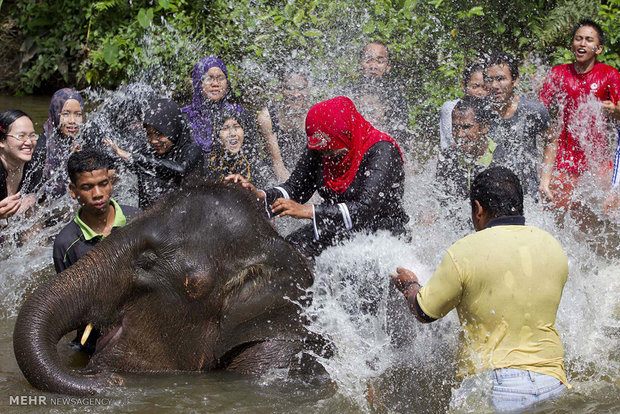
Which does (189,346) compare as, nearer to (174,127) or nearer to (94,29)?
(174,127)

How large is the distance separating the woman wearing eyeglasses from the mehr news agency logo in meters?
2.13

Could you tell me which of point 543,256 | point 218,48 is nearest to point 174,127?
point 543,256

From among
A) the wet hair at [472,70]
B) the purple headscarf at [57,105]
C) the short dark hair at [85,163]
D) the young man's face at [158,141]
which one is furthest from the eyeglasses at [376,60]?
the short dark hair at [85,163]

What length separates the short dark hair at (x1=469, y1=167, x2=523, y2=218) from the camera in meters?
3.51

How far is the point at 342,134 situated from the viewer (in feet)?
15.5

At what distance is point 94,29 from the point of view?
40.5 ft

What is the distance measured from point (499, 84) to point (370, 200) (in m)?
2.11

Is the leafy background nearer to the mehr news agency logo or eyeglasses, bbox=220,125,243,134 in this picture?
eyeglasses, bbox=220,125,243,134

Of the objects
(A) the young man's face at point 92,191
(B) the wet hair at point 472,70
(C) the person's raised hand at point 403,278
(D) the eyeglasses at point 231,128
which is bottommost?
(C) the person's raised hand at point 403,278

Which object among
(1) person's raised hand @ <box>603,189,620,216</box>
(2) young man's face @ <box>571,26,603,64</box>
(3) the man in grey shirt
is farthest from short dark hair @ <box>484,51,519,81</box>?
(1) person's raised hand @ <box>603,189,620,216</box>

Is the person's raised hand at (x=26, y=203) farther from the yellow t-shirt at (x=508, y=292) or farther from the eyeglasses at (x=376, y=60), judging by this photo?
the yellow t-shirt at (x=508, y=292)

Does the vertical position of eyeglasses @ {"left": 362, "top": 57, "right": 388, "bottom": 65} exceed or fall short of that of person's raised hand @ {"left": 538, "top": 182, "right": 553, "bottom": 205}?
it exceeds it

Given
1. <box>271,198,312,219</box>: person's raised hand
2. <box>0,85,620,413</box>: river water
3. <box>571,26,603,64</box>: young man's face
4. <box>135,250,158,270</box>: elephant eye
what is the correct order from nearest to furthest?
1. <box>0,85,620,413</box>: river water
2. <box>135,250,158,270</box>: elephant eye
3. <box>271,198,312,219</box>: person's raised hand
4. <box>571,26,603,64</box>: young man's face

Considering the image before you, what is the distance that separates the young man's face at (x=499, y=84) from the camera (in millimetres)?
6223
